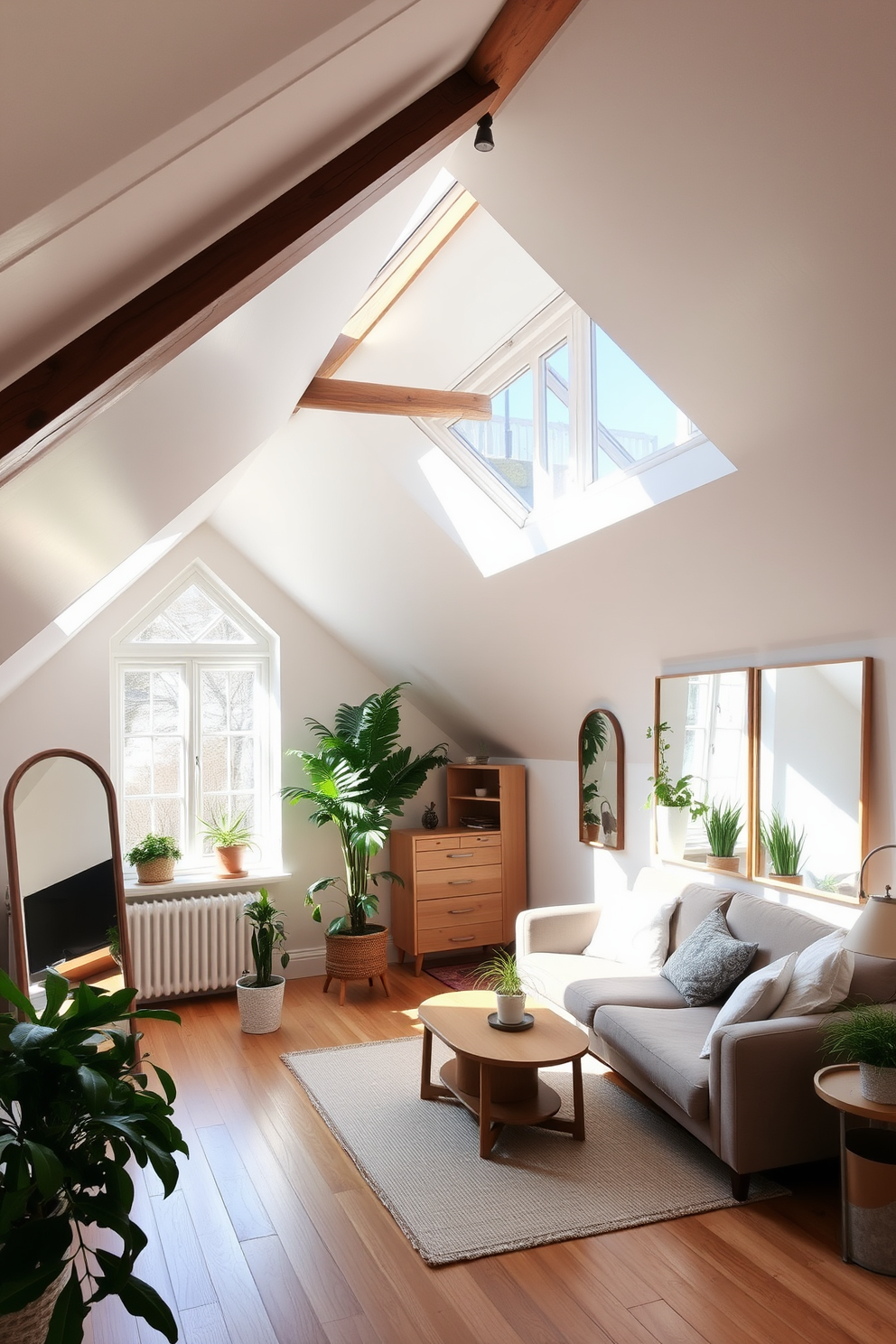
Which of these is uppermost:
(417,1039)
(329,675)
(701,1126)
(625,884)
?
(329,675)

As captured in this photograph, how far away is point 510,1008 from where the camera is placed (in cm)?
376

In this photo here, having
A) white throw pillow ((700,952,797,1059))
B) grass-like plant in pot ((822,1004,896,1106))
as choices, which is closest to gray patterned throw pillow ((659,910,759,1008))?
white throw pillow ((700,952,797,1059))

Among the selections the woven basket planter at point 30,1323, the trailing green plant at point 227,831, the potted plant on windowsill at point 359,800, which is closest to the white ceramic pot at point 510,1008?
the potted plant on windowsill at point 359,800

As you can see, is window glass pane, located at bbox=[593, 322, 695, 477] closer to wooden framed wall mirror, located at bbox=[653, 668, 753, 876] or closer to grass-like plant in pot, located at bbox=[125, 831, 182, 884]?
wooden framed wall mirror, located at bbox=[653, 668, 753, 876]

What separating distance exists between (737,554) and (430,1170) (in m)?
2.55

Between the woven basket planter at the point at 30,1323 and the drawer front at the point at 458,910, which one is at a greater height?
the woven basket planter at the point at 30,1323

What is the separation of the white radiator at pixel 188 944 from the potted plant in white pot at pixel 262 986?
0.55m

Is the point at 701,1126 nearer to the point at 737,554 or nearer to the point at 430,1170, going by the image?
the point at 430,1170

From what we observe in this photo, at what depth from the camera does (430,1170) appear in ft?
11.2

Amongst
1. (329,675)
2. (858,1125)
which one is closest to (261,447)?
(329,675)

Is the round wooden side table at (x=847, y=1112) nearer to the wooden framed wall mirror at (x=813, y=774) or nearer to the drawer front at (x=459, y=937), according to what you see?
the wooden framed wall mirror at (x=813, y=774)

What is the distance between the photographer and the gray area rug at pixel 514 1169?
302cm

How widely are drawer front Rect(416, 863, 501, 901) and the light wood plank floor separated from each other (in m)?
2.53

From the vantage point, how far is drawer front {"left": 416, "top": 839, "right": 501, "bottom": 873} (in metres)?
6.12
